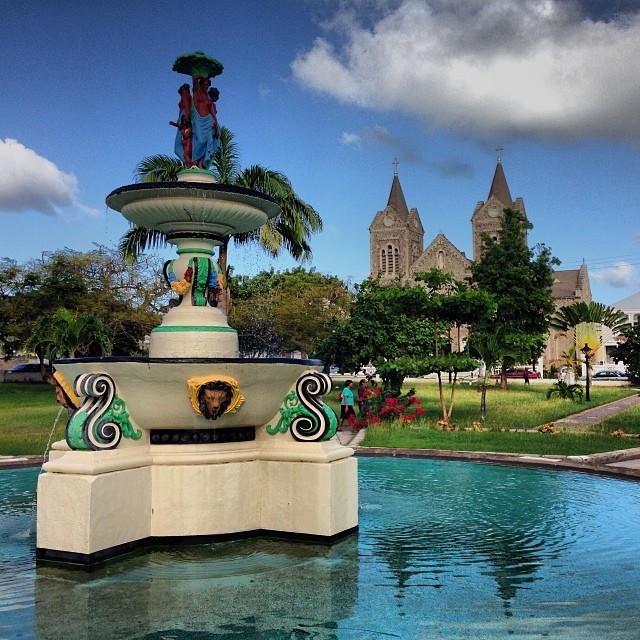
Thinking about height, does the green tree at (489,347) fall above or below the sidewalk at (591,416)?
above

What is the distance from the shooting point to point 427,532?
21.4 feet

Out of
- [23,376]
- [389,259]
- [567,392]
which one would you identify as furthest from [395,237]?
[567,392]

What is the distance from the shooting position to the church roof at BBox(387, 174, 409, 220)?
96.4m

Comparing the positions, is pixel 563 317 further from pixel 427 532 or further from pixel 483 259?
pixel 427 532

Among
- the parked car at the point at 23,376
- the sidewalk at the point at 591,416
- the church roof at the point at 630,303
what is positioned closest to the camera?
the sidewalk at the point at 591,416

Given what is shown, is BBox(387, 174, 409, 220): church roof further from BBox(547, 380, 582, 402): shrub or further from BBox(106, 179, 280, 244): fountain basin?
BBox(106, 179, 280, 244): fountain basin

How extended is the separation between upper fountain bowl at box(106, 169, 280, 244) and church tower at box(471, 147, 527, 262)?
83.3 m

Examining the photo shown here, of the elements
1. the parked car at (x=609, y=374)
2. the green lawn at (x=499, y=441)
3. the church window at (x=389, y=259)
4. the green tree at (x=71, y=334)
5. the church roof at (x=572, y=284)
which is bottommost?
the green lawn at (x=499, y=441)

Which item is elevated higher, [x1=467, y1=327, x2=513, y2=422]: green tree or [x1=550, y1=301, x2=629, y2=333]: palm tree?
[x1=550, y1=301, x2=629, y2=333]: palm tree

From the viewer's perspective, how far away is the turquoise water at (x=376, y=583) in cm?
412

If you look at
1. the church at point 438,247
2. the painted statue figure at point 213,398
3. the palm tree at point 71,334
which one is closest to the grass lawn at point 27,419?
the palm tree at point 71,334

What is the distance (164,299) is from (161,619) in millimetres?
33328

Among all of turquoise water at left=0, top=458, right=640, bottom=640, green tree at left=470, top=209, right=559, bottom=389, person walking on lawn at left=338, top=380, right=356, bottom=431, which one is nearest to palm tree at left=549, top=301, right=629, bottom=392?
green tree at left=470, top=209, right=559, bottom=389

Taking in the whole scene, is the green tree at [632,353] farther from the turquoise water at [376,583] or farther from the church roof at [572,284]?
the church roof at [572,284]
